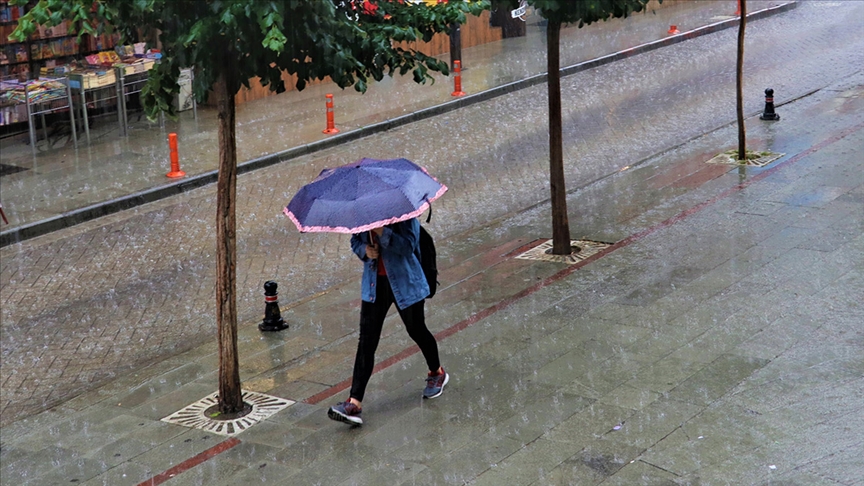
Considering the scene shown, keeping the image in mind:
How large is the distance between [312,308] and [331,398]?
251cm

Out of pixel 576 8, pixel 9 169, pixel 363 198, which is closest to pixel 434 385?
pixel 363 198

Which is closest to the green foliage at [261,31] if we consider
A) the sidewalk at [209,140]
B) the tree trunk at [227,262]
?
the tree trunk at [227,262]

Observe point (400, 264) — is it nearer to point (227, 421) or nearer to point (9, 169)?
point (227, 421)

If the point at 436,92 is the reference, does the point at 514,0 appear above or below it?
above

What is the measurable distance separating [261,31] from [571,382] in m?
3.48

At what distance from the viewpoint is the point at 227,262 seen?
8.27 m

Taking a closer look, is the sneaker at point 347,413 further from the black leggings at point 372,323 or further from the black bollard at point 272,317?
the black bollard at point 272,317

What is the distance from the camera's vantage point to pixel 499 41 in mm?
28859

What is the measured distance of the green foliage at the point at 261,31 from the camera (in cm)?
704

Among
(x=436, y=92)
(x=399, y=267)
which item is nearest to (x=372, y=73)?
(x=399, y=267)

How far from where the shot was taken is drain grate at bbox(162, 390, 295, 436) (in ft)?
26.8

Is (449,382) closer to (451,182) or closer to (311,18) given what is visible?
(311,18)

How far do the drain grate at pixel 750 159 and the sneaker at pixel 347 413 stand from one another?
883 cm

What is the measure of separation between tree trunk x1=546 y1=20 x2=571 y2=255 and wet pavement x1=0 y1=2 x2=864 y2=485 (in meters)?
0.36
